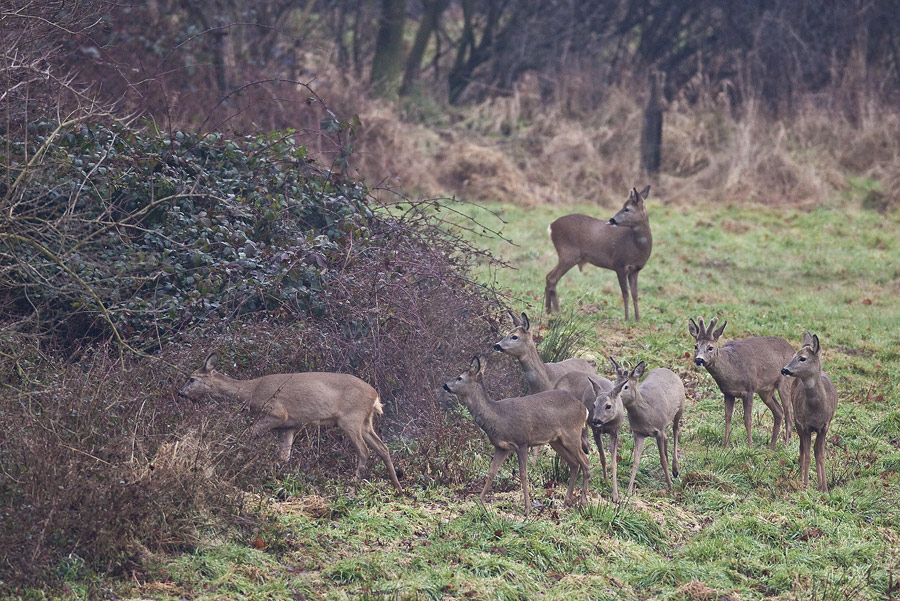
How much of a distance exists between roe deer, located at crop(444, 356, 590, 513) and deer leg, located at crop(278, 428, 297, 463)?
1.14 m

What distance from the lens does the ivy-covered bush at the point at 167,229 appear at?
309 inches

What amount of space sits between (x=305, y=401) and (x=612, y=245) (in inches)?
254

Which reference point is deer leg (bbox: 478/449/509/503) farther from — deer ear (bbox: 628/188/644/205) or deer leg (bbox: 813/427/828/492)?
deer ear (bbox: 628/188/644/205)

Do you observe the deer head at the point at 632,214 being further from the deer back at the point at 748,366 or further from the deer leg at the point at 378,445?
the deer leg at the point at 378,445

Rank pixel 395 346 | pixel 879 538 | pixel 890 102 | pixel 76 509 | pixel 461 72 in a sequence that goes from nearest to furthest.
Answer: pixel 76 509 → pixel 879 538 → pixel 395 346 → pixel 890 102 → pixel 461 72

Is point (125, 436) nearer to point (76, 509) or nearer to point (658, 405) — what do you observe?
point (76, 509)

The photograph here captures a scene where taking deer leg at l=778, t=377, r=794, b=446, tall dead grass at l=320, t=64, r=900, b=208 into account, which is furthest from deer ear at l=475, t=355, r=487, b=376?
tall dead grass at l=320, t=64, r=900, b=208

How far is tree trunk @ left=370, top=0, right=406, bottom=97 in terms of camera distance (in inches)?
936

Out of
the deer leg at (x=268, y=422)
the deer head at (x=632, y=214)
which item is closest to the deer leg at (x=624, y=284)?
the deer head at (x=632, y=214)

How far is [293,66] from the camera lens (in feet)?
64.2

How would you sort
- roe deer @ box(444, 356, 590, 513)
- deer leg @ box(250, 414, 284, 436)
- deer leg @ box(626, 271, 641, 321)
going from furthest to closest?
deer leg @ box(626, 271, 641, 321)
deer leg @ box(250, 414, 284, 436)
roe deer @ box(444, 356, 590, 513)

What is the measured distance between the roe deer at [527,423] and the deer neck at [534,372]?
3.59ft

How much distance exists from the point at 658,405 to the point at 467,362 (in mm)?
1618

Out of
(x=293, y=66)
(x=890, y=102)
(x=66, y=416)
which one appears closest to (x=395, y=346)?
(x=66, y=416)
